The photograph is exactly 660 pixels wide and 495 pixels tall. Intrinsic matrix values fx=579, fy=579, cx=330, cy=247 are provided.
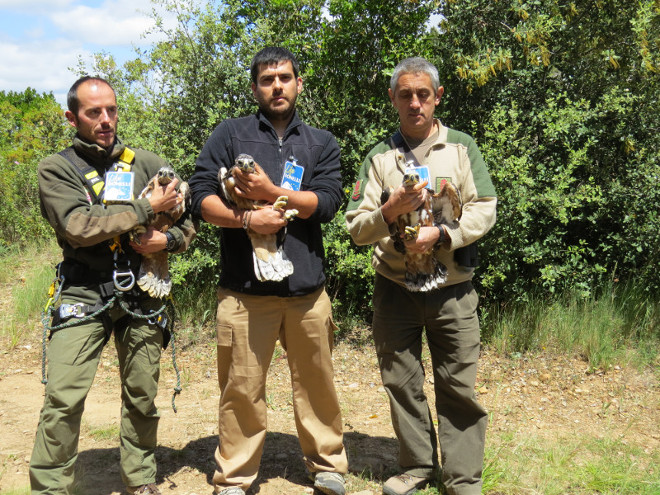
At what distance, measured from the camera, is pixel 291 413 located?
4.80 meters

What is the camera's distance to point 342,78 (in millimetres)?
6223

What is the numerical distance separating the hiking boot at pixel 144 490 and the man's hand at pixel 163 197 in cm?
159

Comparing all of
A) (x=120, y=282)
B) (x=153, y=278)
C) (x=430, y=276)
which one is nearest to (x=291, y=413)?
(x=153, y=278)

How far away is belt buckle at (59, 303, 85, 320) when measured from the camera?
10.0 feet

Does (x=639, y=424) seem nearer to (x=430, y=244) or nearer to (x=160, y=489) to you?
(x=430, y=244)

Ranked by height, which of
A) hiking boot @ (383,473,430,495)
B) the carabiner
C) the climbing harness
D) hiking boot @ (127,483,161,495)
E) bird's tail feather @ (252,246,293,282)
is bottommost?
hiking boot @ (127,483,161,495)

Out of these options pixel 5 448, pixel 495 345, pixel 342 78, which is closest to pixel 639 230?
pixel 495 345

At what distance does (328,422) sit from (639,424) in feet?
8.95

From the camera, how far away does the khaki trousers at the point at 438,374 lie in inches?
127

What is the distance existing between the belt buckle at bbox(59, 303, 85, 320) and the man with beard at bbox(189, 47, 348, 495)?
74 centimetres

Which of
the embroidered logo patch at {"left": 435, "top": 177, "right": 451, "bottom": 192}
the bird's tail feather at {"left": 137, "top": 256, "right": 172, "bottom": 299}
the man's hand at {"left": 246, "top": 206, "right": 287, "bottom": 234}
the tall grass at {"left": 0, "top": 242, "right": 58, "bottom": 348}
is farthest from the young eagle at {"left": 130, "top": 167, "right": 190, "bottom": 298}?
the tall grass at {"left": 0, "top": 242, "right": 58, "bottom": 348}

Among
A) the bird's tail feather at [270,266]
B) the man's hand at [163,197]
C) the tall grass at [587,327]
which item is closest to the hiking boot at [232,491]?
the bird's tail feather at [270,266]

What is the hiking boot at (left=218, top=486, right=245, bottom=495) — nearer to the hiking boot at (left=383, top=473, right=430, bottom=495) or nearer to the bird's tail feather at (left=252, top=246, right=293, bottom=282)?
the hiking boot at (left=383, top=473, right=430, bottom=495)

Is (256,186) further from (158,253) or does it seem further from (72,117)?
(72,117)
